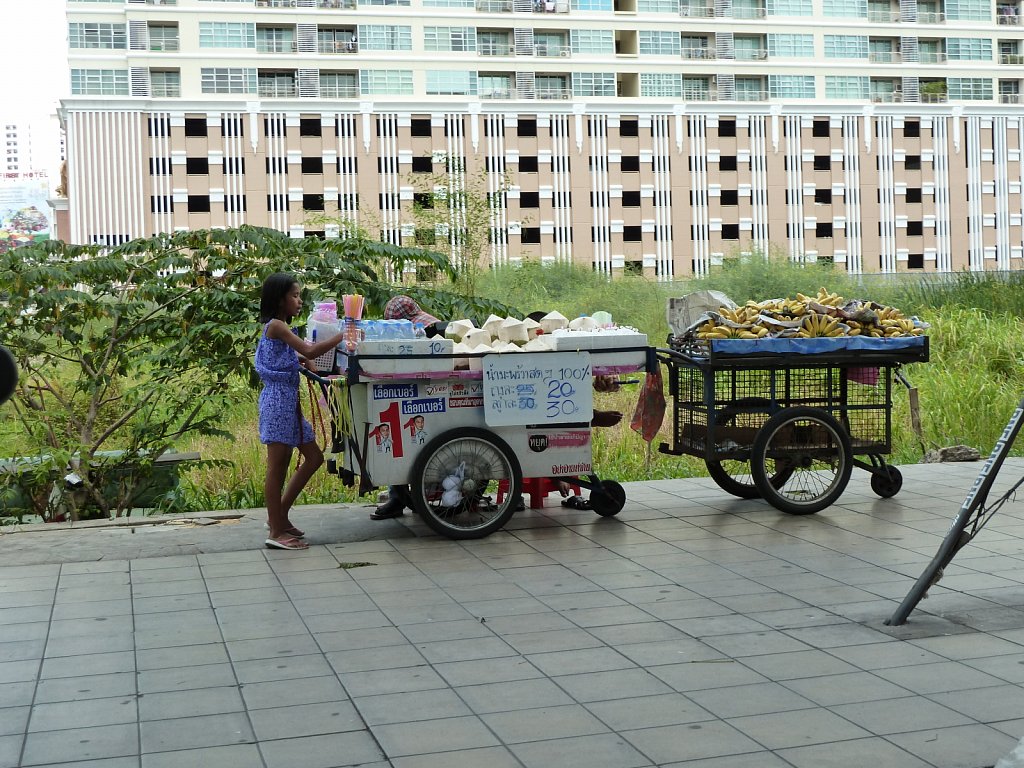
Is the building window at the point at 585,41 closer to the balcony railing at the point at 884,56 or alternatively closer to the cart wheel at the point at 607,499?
the balcony railing at the point at 884,56

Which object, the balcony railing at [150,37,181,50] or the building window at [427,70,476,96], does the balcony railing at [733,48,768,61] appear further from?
the balcony railing at [150,37,181,50]

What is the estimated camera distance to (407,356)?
816 centimetres

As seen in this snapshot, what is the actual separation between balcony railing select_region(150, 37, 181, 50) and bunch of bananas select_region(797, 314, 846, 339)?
6735cm

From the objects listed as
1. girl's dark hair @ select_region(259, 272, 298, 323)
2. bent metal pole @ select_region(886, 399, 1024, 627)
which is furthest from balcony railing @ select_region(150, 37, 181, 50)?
bent metal pole @ select_region(886, 399, 1024, 627)

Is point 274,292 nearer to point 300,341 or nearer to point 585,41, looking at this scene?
point 300,341

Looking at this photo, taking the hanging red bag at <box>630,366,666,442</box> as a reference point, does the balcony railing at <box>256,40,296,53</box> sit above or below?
above

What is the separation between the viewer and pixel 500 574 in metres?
7.42

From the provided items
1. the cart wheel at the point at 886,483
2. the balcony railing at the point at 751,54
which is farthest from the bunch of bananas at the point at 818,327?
the balcony railing at the point at 751,54

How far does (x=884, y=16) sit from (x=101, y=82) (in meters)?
51.1

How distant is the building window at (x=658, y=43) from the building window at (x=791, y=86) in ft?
22.3

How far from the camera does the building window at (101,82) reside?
69.2 m

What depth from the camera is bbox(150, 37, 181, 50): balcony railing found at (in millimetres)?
70000

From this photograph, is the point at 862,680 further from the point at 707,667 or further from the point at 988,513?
the point at 988,513

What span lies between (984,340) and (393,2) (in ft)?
195
